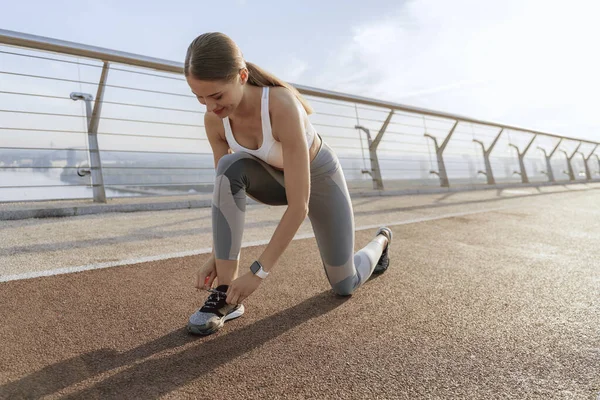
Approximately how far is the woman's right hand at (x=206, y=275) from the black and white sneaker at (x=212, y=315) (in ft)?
0.14

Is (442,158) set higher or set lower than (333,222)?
higher

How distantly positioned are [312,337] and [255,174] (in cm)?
68

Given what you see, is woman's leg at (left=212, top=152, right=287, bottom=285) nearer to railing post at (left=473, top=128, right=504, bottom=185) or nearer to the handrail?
the handrail

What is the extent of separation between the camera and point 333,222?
6.91 feet

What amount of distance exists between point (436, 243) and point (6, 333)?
2.60m

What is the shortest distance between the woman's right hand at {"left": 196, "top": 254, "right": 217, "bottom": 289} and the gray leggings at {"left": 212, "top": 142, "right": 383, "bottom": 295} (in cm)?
19

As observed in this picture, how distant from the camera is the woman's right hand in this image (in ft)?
5.72

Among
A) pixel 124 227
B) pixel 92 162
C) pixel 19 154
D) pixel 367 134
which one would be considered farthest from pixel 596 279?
pixel 367 134

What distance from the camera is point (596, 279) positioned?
2420 millimetres

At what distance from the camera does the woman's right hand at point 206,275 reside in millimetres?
1743

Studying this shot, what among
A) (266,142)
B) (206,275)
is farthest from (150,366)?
(266,142)

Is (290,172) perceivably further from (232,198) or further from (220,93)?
(220,93)

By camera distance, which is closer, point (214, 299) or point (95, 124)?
point (214, 299)

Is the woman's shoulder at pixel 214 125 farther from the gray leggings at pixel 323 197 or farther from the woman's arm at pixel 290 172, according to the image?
the woman's arm at pixel 290 172
